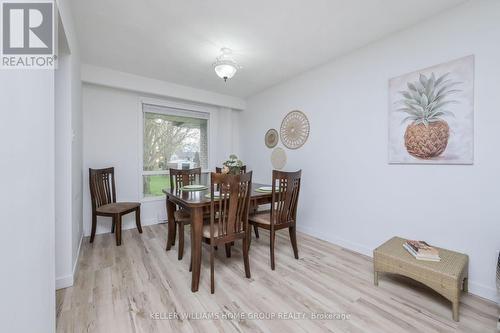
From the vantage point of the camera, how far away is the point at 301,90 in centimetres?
332

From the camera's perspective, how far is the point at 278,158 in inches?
147

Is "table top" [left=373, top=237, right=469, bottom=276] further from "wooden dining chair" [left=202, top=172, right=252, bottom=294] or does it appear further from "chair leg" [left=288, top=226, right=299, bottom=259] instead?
"wooden dining chair" [left=202, top=172, right=252, bottom=294]

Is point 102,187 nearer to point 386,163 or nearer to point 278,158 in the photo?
point 278,158

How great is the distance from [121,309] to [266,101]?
3.57 m

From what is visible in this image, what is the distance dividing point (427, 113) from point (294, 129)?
172 centimetres

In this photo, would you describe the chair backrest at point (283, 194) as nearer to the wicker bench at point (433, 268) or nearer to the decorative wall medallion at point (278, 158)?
the wicker bench at point (433, 268)

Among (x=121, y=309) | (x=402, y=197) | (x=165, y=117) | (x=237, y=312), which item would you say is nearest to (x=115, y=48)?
(x=165, y=117)

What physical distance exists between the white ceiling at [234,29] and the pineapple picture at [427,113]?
65 centimetres

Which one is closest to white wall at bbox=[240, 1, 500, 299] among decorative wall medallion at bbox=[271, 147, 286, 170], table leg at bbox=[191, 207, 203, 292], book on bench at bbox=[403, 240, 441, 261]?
decorative wall medallion at bbox=[271, 147, 286, 170]

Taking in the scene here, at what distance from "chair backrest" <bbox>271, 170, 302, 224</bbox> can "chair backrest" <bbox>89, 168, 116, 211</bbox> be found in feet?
7.97

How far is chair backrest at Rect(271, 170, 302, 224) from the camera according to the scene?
2232mm

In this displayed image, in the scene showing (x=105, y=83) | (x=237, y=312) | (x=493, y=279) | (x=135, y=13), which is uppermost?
(x=135, y=13)

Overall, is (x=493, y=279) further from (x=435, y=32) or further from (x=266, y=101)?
(x=266, y=101)

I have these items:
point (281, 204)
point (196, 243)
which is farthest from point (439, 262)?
point (196, 243)
